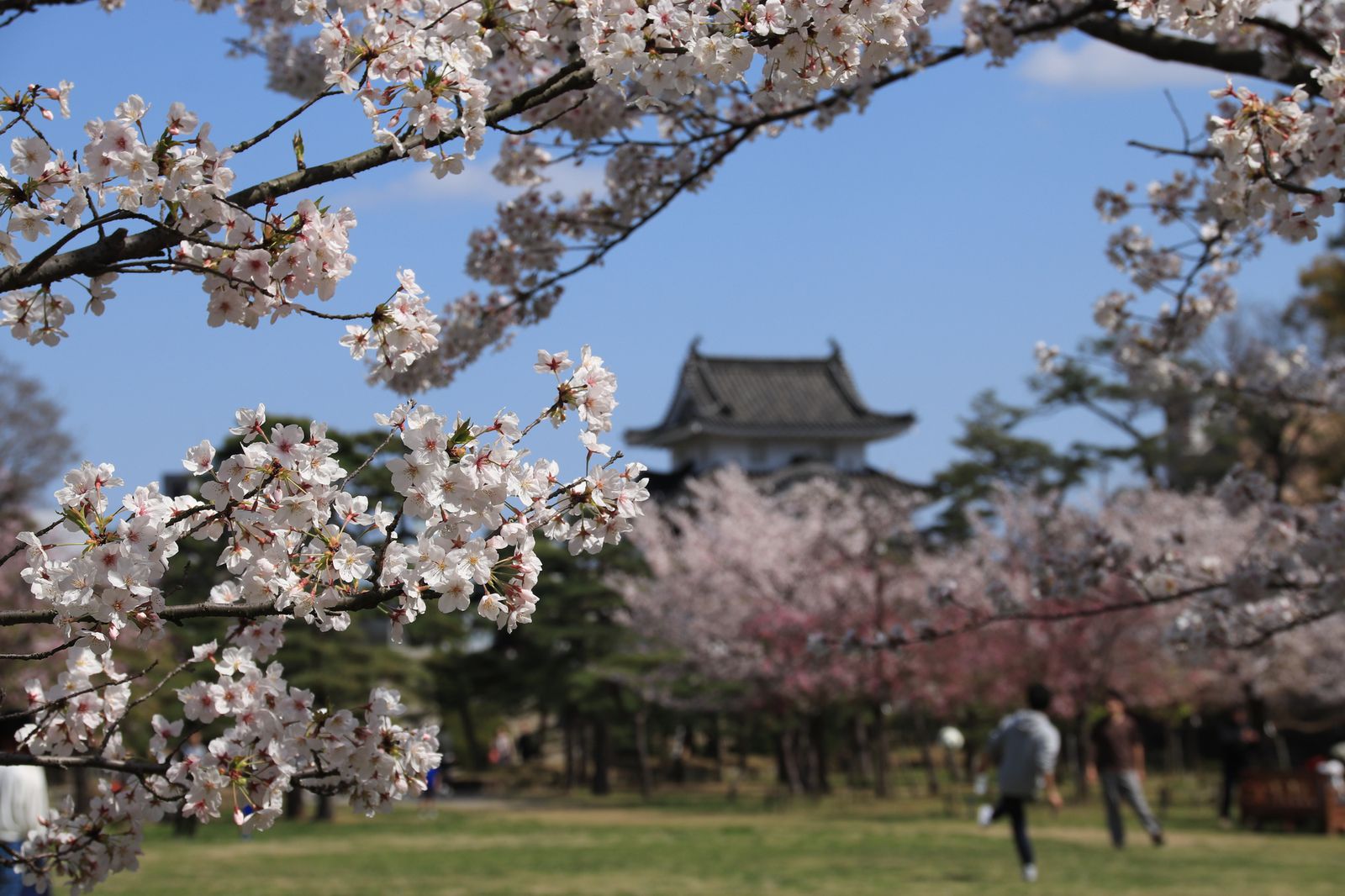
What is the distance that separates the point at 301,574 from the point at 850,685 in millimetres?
21318

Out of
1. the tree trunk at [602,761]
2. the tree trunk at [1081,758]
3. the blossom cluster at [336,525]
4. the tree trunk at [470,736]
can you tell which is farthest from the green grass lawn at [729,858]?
the tree trunk at [470,736]

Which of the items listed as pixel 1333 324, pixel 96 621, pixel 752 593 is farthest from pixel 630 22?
pixel 1333 324

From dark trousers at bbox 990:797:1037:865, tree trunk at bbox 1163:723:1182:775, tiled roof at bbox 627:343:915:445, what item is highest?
tiled roof at bbox 627:343:915:445

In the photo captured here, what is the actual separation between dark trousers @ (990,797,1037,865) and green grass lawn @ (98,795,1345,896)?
250 mm

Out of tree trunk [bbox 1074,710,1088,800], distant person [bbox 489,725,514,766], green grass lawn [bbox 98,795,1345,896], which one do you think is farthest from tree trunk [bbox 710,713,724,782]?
green grass lawn [bbox 98,795,1345,896]

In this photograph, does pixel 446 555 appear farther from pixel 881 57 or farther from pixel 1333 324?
pixel 1333 324

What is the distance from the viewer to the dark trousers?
10156 millimetres

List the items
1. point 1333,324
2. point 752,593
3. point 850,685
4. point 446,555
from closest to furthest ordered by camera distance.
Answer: point 446,555, point 850,685, point 752,593, point 1333,324

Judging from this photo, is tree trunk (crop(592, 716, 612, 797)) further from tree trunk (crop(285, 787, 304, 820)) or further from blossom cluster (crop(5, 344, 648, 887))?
blossom cluster (crop(5, 344, 648, 887))

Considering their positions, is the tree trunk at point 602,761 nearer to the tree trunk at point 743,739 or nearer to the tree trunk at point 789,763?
the tree trunk at point 743,739

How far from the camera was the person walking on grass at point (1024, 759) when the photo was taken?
1001cm

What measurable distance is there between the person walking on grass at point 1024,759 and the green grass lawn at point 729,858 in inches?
16.6

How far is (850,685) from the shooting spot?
23.1 metres

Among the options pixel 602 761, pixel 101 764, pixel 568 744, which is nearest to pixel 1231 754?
pixel 602 761
